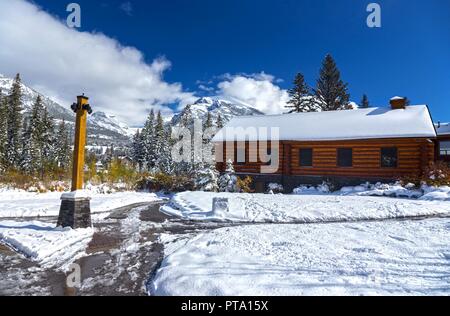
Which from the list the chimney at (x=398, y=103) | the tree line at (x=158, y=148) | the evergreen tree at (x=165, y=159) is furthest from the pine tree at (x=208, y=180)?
the evergreen tree at (x=165, y=159)

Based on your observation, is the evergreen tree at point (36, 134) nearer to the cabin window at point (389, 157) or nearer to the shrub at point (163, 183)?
the shrub at point (163, 183)

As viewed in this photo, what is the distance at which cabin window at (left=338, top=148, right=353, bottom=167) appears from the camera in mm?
21203

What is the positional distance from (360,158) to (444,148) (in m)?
14.8

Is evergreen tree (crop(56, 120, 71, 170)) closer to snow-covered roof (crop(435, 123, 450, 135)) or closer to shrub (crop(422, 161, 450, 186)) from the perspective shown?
shrub (crop(422, 161, 450, 186))

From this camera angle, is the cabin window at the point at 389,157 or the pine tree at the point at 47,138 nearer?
the cabin window at the point at 389,157

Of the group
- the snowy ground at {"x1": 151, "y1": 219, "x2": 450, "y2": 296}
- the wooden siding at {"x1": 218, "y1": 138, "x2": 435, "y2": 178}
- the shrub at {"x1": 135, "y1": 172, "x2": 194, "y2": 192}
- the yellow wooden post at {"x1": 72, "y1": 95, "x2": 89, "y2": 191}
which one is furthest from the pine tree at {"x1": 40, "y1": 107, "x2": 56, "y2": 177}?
the snowy ground at {"x1": 151, "y1": 219, "x2": 450, "y2": 296}

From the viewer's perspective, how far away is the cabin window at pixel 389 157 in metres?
20.0

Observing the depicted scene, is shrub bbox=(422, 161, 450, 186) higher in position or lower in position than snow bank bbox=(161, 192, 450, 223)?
higher

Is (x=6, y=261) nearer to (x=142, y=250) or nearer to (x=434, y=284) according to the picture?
(x=142, y=250)

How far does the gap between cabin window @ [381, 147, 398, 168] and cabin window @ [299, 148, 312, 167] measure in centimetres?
461

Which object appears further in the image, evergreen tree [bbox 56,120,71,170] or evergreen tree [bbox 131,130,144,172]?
evergreen tree [bbox 56,120,71,170]

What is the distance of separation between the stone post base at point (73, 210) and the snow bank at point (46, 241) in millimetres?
210

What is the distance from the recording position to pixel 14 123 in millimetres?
46000

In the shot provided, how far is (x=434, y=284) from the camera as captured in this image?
15.6 feet
